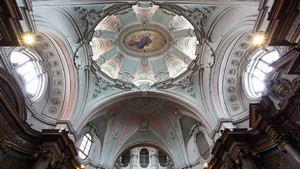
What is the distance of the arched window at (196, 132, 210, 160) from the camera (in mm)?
15461

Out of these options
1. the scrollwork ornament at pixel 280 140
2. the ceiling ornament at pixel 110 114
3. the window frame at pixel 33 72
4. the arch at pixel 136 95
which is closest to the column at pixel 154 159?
the ceiling ornament at pixel 110 114

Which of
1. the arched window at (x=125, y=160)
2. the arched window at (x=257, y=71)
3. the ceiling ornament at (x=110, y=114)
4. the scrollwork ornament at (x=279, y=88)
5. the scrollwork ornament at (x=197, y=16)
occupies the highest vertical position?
the scrollwork ornament at (x=197, y=16)

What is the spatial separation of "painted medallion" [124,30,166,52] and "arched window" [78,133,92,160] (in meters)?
10.1

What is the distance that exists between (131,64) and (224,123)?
12120mm

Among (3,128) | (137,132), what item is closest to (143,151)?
(137,132)

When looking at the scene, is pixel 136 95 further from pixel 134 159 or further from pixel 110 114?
pixel 134 159

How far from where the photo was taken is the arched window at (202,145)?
50.7 ft

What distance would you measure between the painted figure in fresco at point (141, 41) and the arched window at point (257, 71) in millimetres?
10622

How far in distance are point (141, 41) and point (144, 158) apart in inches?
592

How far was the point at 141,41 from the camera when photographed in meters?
20.4

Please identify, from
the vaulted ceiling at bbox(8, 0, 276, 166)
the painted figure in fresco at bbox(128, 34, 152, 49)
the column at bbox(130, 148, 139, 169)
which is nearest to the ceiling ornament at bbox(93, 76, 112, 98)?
the vaulted ceiling at bbox(8, 0, 276, 166)

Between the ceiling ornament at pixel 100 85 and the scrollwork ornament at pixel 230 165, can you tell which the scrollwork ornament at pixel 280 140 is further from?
the ceiling ornament at pixel 100 85

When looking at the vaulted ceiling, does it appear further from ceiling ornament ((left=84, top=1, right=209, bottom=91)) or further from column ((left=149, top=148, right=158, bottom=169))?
column ((left=149, top=148, right=158, bottom=169))

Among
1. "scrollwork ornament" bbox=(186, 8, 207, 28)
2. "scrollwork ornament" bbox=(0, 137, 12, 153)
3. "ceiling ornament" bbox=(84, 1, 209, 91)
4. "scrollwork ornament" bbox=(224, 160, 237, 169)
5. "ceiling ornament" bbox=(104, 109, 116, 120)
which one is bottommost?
"scrollwork ornament" bbox=(224, 160, 237, 169)
